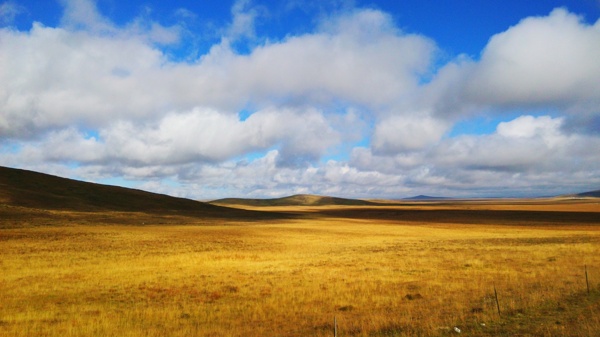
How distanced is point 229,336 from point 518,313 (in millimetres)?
10843

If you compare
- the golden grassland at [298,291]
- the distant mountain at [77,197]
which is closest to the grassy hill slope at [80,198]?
the distant mountain at [77,197]

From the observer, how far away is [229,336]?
13.2 m

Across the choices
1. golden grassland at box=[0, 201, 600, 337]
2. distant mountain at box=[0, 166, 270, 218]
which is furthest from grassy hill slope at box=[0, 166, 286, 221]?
golden grassland at box=[0, 201, 600, 337]

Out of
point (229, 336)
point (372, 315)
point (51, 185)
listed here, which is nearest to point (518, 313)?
point (372, 315)

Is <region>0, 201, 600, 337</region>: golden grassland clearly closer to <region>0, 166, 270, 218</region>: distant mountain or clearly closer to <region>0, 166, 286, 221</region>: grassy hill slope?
<region>0, 166, 286, 221</region>: grassy hill slope

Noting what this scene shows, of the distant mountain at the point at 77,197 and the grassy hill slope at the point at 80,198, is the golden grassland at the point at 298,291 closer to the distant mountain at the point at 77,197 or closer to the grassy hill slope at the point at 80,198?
the grassy hill slope at the point at 80,198

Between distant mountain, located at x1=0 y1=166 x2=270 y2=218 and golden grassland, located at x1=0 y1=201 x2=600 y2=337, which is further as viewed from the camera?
distant mountain, located at x1=0 y1=166 x2=270 y2=218

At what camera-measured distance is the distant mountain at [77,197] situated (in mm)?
92125

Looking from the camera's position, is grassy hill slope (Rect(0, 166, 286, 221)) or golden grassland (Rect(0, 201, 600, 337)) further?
grassy hill slope (Rect(0, 166, 286, 221))

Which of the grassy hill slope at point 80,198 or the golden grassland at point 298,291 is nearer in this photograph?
the golden grassland at point 298,291

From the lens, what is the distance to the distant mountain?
92.1 metres

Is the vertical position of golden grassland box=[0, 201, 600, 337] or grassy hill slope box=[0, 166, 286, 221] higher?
grassy hill slope box=[0, 166, 286, 221]

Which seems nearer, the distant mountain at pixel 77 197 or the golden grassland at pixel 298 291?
the golden grassland at pixel 298 291

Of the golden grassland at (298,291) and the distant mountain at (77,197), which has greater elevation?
the distant mountain at (77,197)
